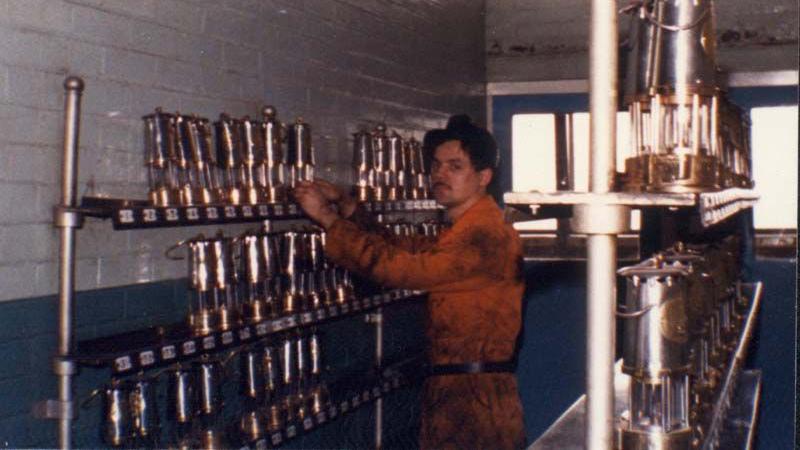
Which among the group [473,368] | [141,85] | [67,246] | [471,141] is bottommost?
[473,368]

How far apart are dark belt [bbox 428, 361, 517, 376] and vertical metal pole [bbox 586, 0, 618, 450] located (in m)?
2.02

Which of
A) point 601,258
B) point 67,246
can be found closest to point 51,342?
point 67,246

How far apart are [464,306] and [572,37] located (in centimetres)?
357

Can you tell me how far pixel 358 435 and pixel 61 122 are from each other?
2.65m

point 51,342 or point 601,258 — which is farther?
point 51,342

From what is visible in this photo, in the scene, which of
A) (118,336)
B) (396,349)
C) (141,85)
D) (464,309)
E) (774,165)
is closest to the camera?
(118,336)

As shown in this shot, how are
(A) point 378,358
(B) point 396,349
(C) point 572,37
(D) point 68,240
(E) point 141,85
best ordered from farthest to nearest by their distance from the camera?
(C) point 572,37
(B) point 396,349
(A) point 378,358
(E) point 141,85
(D) point 68,240

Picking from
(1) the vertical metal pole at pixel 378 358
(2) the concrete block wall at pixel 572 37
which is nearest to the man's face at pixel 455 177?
(1) the vertical metal pole at pixel 378 358

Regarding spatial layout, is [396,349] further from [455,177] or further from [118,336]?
[118,336]

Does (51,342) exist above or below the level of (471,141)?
below

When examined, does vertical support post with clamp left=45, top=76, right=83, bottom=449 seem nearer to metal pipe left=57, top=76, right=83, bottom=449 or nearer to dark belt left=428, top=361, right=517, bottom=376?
metal pipe left=57, top=76, right=83, bottom=449

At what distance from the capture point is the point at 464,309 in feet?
12.6

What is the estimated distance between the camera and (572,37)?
272 inches

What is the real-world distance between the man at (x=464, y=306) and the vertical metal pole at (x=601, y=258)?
1.98m
